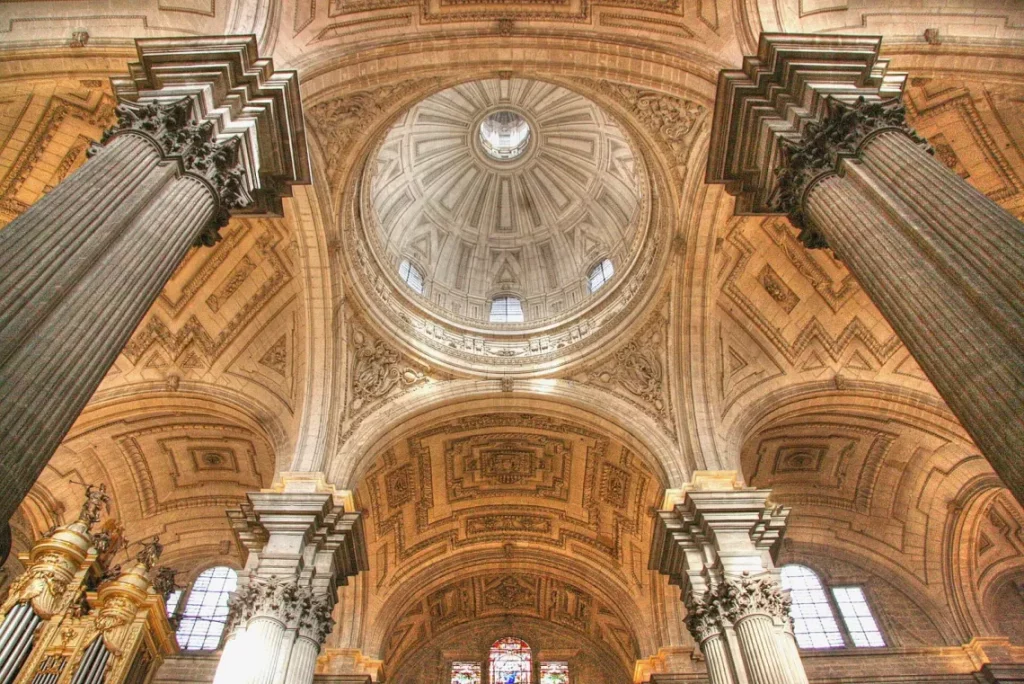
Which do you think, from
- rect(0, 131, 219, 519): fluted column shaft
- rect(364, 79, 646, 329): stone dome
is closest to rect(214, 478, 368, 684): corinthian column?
rect(0, 131, 219, 519): fluted column shaft

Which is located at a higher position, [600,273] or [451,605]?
[600,273]

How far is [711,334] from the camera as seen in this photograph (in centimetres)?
1349

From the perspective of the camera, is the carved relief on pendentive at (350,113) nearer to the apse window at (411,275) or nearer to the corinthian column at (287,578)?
the apse window at (411,275)

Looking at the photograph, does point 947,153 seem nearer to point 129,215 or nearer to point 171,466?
point 129,215

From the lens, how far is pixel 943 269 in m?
5.40

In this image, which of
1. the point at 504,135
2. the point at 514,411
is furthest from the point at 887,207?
the point at 504,135

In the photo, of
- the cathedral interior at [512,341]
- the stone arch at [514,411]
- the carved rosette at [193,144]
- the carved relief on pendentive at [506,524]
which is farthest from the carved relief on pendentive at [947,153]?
the carved relief on pendentive at [506,524]

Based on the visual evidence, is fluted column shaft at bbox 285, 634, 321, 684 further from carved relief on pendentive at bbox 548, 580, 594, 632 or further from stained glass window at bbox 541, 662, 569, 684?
stained glass window at bbox 541, 662, 569, 684

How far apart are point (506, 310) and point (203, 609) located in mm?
9026

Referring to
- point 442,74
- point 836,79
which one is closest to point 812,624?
point 836,79

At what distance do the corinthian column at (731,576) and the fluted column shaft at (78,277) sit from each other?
7811 millimetres

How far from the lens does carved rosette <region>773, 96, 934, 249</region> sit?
680 cm

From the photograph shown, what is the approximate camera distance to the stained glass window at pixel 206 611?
14.2 m

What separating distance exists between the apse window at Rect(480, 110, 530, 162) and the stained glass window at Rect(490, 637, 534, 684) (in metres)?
12.1
